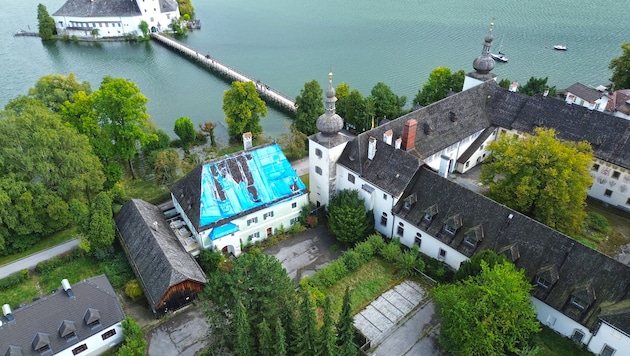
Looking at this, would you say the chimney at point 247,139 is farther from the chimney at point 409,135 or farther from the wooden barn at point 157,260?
the chimney at point 409,135

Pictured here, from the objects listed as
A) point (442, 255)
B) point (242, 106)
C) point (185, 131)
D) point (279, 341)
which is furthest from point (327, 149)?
point (185, 131)

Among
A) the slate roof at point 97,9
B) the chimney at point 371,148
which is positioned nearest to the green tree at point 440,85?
the chimney at point 371,148

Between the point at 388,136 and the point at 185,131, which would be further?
the point at 185,131

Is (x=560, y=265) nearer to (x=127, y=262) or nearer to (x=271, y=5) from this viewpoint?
(x=127, y=262)

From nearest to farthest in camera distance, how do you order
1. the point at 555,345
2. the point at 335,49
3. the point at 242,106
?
the point at 555,345 → the point at 242,106 → the point at 335,49

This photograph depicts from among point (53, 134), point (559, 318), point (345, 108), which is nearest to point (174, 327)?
point (53, 134)

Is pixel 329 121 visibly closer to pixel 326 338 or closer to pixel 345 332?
pixel 345 332
